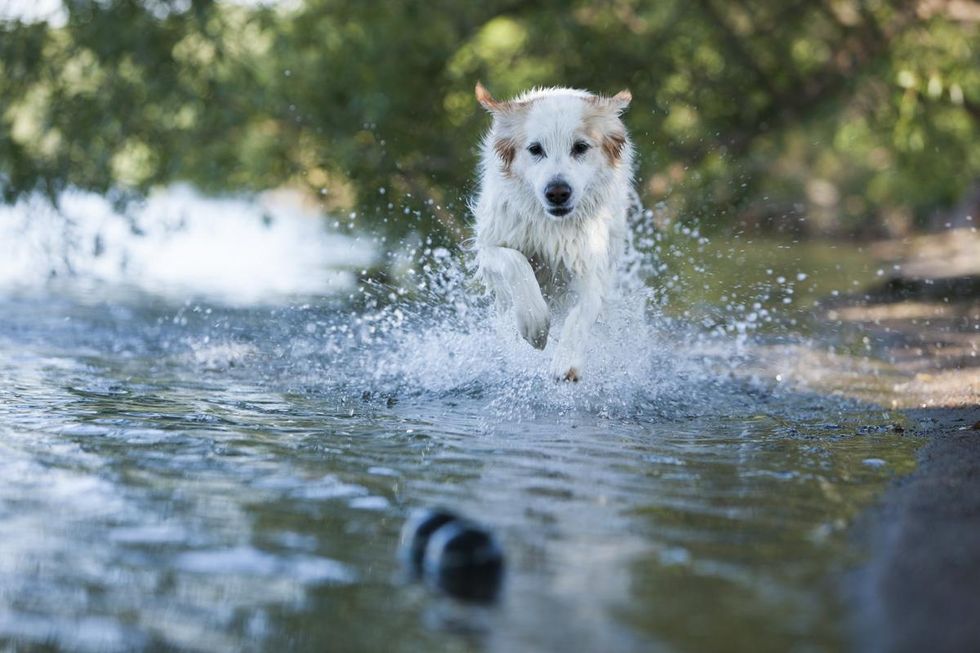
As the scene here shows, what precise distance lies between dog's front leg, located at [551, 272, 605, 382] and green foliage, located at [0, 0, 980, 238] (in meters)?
4.63

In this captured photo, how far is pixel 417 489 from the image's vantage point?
4051 mm

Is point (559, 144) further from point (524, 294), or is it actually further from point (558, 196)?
point (524, 294)

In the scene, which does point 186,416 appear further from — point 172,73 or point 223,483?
point 172,73

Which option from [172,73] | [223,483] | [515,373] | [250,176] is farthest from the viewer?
[250,176]

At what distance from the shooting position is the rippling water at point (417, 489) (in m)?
2.80

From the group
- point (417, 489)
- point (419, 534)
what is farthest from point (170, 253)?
point (419, 534)

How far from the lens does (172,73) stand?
1095 cm

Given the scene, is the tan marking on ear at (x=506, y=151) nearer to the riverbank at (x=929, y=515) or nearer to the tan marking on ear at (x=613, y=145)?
the tan marking on ear at (x=613, y=145)

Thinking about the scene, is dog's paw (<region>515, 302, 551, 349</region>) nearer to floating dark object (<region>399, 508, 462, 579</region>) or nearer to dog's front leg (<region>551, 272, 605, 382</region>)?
dog's front leg (<region>551, 272, 605, 382</region>)

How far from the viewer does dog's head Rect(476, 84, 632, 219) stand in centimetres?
575

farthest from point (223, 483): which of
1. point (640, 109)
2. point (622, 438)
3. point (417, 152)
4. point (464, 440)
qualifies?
point (640, 109)

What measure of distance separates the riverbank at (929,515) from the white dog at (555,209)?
1.69 metres

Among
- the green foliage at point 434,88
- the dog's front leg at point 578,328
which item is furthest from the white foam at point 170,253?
the dog's front leg at point 578,328

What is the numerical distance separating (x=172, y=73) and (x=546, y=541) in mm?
8640
